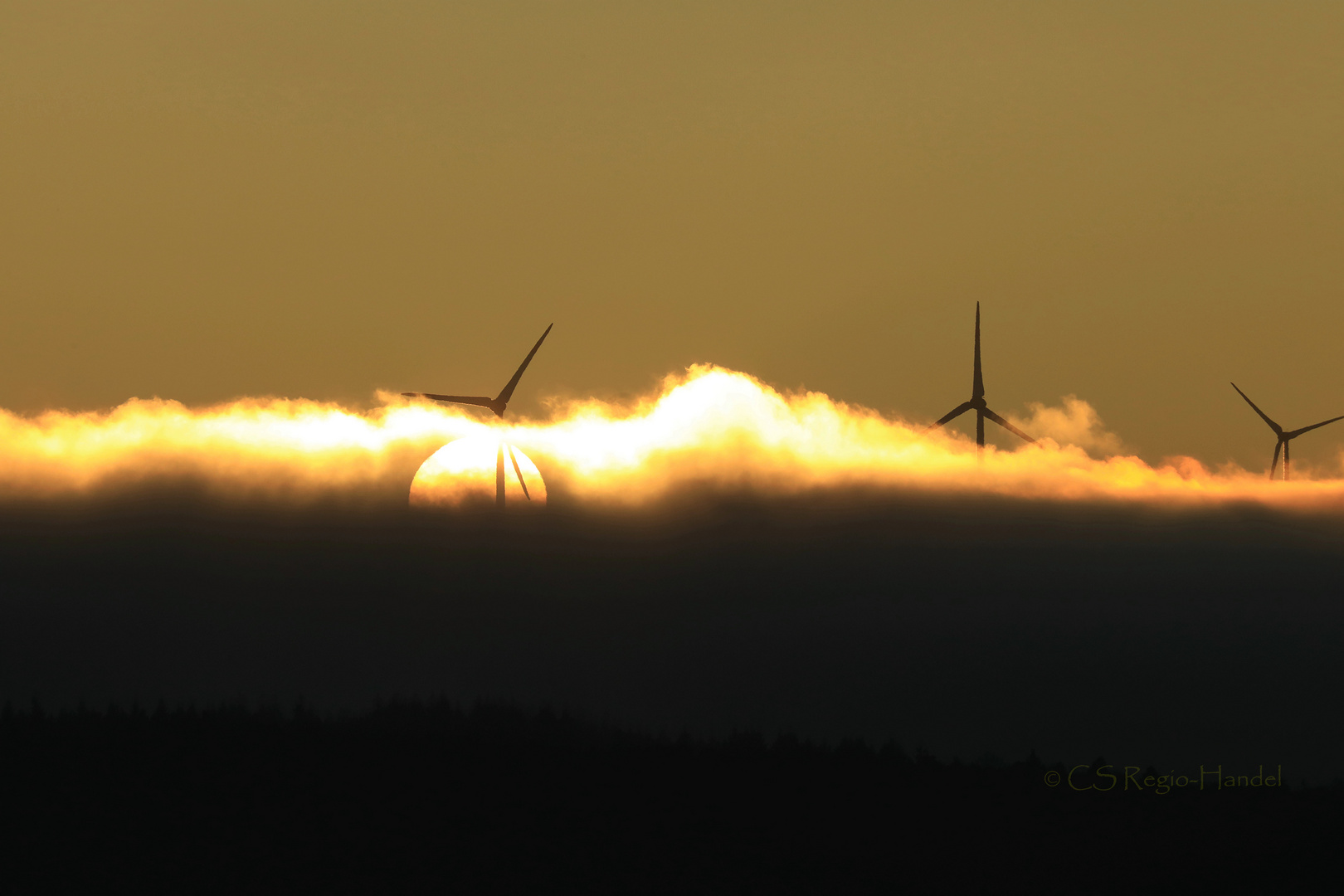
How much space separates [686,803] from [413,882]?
31.4m

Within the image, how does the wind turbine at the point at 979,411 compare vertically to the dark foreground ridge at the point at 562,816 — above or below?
above

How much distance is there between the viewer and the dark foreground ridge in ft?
281

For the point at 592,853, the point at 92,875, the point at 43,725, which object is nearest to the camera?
the point at 92,875

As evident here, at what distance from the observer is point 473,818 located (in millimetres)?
100500

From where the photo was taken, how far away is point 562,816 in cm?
10312

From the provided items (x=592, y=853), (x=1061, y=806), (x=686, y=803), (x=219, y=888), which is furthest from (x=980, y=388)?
(x=219, y=888)

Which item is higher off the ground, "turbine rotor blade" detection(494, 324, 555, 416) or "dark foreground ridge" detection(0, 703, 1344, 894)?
"turbine rotor blade" detection(494, 324, 555, 416)

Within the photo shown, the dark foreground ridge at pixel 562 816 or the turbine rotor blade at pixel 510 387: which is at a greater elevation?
the turbine rotor blade at pixel 510 387

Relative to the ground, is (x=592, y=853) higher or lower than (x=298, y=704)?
lower

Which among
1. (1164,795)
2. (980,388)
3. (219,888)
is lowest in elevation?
(219,888)

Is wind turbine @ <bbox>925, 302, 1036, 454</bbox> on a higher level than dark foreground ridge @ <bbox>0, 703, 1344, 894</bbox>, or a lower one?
higher

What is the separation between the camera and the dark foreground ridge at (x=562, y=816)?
8556cm

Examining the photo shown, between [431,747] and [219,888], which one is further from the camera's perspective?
[431,747]

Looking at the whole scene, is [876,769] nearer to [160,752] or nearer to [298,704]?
[298,704]
